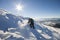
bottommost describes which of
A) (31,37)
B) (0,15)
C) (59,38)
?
(59,38)

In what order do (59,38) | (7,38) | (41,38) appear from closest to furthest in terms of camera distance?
(7,38) < (41,38) < (59,38)

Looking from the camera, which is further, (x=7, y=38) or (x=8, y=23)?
(x=8, y=23)

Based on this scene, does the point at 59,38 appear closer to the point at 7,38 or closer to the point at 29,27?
the point at 29,27

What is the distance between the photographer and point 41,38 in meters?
28.9

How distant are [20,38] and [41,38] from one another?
7.42m

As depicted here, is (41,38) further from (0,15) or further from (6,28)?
(0,15)

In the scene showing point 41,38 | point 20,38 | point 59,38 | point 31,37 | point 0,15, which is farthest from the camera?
point 59,38

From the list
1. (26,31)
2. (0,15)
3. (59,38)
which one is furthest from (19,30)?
(59,38)

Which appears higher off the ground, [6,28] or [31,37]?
[6,28]

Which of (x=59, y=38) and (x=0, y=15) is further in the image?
(x=59, y=38)

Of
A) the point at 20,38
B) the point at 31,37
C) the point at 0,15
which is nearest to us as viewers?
the point at 20,38

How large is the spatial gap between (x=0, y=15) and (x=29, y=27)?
9409 millimetres

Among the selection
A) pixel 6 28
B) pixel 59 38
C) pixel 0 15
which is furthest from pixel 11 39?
pixel 59 38

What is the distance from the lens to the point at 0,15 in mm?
31047
